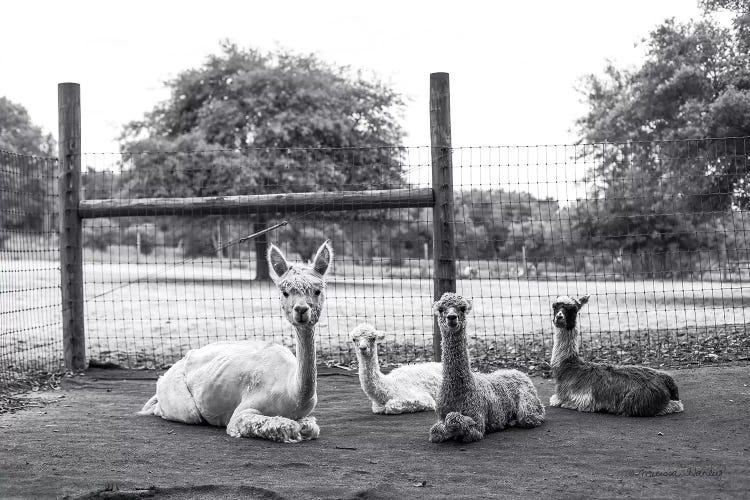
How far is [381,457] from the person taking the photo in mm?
5000

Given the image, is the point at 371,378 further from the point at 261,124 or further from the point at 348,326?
the point at 261,124

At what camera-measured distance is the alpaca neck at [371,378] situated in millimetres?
6504

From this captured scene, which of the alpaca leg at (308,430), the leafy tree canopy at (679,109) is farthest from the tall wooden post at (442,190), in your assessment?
the leafy tree canopy at (679,109)

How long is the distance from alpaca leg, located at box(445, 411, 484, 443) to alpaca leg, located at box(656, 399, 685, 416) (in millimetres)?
1720

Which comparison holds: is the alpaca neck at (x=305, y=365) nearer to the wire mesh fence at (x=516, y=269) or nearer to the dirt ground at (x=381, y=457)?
the dirt ground at (x=381, y=457)

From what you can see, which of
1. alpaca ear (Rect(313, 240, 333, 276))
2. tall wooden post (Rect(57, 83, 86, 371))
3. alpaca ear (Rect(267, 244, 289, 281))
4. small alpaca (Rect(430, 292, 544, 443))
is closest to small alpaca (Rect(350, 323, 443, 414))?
small alpaca (Rect(430, 292, 544, 443))

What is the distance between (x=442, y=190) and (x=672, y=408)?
3503mm

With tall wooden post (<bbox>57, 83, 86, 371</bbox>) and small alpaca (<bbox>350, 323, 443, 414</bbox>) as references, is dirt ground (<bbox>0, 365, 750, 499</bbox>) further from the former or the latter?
tall wooden post (<bbox>57, 83, 86, 371</bbox>)

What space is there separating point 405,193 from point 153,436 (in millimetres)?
4040

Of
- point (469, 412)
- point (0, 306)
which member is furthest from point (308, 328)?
point (0, 306)

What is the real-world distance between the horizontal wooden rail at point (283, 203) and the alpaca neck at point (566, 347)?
2.45m

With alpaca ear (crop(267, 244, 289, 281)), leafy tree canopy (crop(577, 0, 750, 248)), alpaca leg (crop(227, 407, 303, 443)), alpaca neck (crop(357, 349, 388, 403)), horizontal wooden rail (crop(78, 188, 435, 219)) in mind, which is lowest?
alpaca leg (crop(227, 407, 303, 443))

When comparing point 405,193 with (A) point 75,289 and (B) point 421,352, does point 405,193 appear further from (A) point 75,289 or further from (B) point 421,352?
(A) point 75,289

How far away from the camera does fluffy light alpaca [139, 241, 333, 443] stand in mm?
5363
